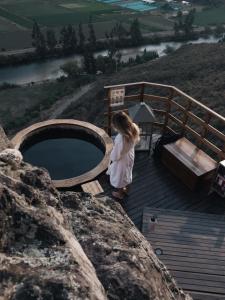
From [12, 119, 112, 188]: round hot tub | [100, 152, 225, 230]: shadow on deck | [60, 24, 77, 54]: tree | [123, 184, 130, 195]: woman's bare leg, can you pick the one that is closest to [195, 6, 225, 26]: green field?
[60, 24, 77, 54]: tree

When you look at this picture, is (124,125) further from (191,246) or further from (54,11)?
(54,11)

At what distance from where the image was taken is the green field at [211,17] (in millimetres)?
75562

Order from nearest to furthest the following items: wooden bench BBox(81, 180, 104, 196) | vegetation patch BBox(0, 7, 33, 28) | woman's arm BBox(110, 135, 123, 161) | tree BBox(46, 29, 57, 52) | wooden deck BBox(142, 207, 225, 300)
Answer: wooden deck BBox(142, 207, 225, 300), woman's arm BBox(110, 135, 123, 161), wooden bench BBox(81, 180, 104, 196), tree BBox(46, 29, 57, 52), vegetation patch BBox(0, 7, 33, 28)

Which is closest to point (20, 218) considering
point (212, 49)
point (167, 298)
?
point (167, 298)

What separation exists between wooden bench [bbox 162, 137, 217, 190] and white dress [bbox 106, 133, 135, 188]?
1406mm

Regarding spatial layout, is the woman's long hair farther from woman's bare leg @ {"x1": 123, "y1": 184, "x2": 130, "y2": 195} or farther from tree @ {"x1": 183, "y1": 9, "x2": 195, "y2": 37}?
tree @ {"x1": 183, "y1": 9, "x2": 195, "y2": 37}

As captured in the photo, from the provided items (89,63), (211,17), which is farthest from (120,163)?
(211,17)

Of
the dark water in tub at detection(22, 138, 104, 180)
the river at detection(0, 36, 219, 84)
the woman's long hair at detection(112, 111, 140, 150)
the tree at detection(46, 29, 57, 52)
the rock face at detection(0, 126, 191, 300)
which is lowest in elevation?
the river at detection(0, 36, 219, 84)

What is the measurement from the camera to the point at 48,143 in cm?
789

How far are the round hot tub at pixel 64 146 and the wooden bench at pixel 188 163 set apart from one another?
1.38 m

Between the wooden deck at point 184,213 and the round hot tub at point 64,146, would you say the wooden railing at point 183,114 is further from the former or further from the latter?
the wooden deck at point 184,213

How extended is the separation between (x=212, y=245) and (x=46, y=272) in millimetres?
4205

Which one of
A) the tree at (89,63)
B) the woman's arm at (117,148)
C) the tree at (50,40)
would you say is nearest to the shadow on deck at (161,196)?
the woman's arm at (117,148)

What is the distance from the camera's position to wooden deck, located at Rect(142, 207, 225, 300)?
15.1ft
